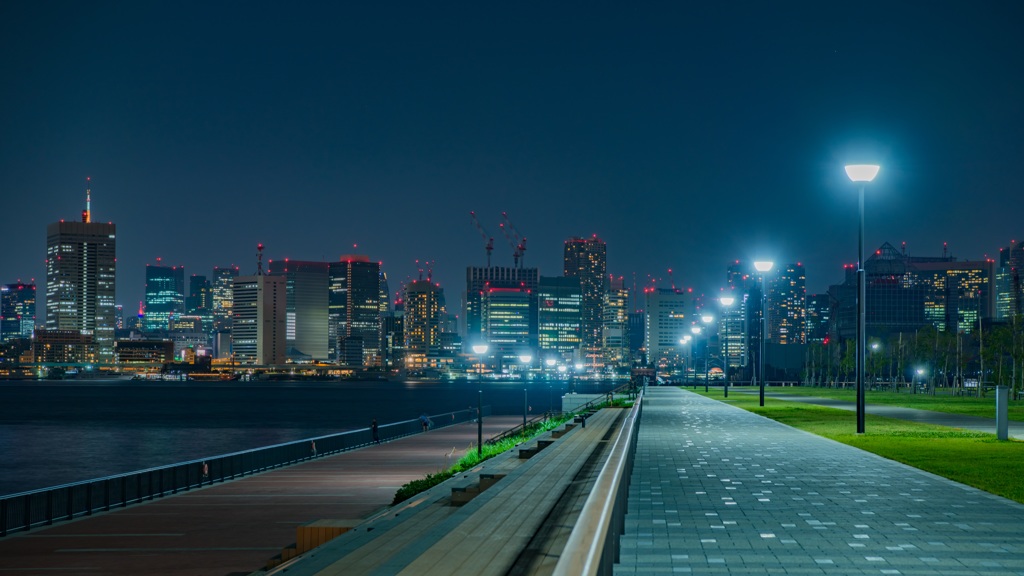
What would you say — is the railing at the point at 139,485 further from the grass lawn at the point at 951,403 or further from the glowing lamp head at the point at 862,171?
the grass lawn at the point at 951,403

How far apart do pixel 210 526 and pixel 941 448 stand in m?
18.3

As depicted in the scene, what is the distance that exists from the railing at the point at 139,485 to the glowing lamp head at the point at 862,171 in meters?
22.8

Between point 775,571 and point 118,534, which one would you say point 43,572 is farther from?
point 775,571

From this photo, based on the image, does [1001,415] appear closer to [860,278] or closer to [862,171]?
[860,278]

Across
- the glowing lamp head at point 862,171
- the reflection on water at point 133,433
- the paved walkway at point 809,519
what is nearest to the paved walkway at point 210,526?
the reflection on water at point 133,433

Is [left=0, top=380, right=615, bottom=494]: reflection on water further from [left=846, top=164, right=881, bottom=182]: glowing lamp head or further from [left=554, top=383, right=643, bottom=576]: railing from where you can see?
[left=554, top=383, right=643, bottom=576]: railing

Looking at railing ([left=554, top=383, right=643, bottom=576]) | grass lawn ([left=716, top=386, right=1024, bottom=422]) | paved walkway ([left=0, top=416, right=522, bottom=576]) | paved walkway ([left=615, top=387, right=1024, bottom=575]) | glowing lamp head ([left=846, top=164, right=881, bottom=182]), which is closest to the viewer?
railing ([left=554, top=383, right=643, bottom=576])

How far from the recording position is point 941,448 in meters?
24.0

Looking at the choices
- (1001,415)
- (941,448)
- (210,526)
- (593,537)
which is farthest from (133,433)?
(593,537)

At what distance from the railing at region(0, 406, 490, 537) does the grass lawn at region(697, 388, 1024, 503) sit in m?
20.7

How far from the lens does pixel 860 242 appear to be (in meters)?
31.4

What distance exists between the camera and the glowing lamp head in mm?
28703

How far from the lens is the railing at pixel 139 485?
26.3 metres

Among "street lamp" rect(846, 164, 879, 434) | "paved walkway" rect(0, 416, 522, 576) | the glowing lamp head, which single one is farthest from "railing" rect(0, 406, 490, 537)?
the glowing lamp head
